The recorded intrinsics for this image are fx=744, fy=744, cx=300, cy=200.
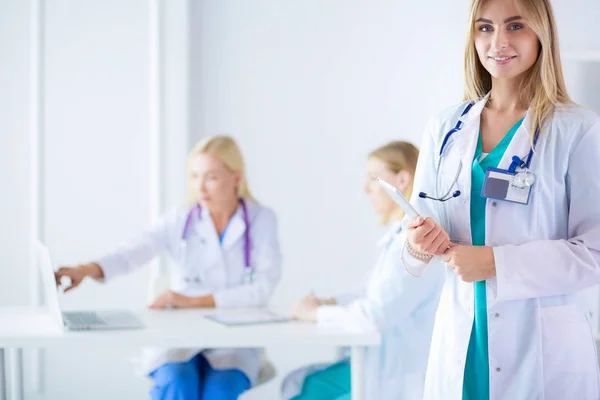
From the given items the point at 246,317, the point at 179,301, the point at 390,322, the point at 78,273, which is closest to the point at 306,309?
the point at 246,317

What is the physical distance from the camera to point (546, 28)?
1632mm

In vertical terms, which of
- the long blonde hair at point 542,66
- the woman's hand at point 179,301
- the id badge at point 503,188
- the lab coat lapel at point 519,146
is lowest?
the woman's hand at point 179,301

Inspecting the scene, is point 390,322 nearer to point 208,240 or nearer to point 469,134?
point 469,134

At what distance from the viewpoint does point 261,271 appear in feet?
10.2

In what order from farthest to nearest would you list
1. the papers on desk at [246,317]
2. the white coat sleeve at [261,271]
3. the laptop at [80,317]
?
the white coat sleeve at [261,271], the papers on desk at [246,317], the laptop at [80,317]

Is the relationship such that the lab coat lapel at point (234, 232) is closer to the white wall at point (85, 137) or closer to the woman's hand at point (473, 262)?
the white wall at point (85, 137)

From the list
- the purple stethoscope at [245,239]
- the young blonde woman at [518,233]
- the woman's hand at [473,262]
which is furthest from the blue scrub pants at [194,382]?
the woman's hand at [473,262]

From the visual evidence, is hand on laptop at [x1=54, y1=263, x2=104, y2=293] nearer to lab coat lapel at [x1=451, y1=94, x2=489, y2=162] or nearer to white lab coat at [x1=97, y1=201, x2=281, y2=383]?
white lab coat at [x1=97, y1=201, x2=281, y2=383]

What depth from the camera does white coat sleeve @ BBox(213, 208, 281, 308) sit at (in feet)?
9.54

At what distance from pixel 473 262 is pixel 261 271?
162 cm

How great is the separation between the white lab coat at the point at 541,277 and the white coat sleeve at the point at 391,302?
2.20 feet

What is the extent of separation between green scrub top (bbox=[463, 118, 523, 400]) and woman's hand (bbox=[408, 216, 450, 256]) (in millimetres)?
107

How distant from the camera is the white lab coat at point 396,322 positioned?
2383 millimetres

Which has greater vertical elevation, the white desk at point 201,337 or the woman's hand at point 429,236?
the woman's hand at point 429,236
